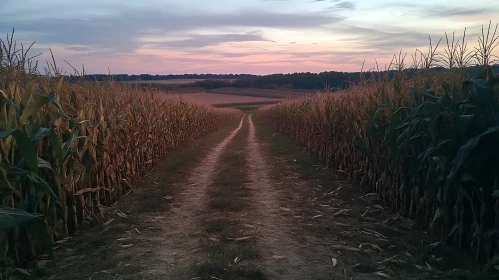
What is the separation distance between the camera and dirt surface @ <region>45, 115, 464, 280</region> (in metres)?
4.71

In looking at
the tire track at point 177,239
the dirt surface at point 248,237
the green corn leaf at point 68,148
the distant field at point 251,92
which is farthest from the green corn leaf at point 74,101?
the distant field at point 251,92

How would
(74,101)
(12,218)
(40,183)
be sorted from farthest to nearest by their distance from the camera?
(74,101) → (40,183) → (12,218)

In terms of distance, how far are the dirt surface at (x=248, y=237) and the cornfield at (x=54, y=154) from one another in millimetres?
442

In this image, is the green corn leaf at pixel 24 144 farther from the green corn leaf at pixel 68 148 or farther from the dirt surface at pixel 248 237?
the dirt surface at pixel 248 237

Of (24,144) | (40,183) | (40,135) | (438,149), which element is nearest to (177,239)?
(40,183)

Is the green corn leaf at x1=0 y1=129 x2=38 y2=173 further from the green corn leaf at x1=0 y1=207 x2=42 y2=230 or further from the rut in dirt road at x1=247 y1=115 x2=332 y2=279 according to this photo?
the rut in dirt road at x1=247 y1=115 x2=332 y2=279

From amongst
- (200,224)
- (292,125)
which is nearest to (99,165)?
(200,224)

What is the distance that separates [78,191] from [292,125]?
53.8 ft

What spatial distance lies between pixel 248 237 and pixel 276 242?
1.43 feet

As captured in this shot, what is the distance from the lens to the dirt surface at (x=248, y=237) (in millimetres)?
4711

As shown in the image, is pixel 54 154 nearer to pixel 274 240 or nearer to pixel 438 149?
pixel 274 240

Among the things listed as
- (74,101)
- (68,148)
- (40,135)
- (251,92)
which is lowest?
(68,148)

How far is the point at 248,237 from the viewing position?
19.0ft

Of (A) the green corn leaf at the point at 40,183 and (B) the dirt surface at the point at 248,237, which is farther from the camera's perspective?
(B) the dirt surface at the point at 248,237
